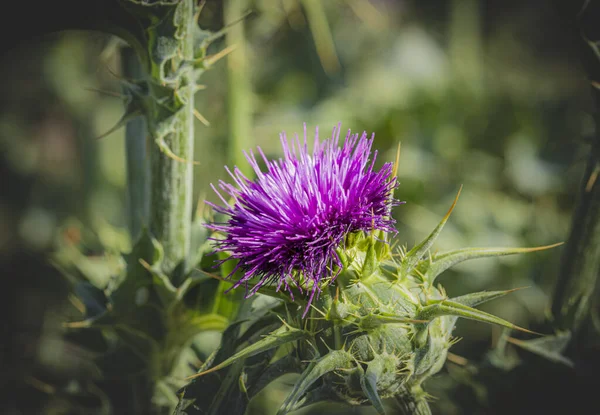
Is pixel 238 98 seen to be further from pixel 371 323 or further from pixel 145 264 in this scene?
pixel 371 323

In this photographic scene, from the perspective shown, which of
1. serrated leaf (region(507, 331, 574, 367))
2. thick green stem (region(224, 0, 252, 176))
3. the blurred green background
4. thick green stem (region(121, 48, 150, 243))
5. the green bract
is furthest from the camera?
the blurred green background

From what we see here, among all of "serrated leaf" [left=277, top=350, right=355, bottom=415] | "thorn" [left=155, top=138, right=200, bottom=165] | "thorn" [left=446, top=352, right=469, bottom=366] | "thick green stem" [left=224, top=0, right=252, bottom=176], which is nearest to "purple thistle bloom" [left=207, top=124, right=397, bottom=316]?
"serrated leaf" [left=277, top=350, right=355, bottom=415]

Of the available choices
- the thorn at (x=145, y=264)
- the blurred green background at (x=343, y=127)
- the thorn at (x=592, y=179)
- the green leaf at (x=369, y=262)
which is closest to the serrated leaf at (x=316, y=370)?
the green leaf at (x=369, y=262)

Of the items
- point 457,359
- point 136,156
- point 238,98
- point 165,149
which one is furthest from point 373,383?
point 238,98

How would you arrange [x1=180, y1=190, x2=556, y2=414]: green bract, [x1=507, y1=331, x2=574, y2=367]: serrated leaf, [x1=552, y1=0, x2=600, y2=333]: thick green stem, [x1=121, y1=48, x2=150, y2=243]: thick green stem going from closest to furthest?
1. [x1=180, y1=190, x2=556, y2=414]: green bract
2. [x1=552, y1=0, x2=600, y2=333]: thick green stem
3. [x1=507, y1=331, x2=574, y2=367]: serrated leaf
4. [x1=121, y1=48, x2=150, y2=243]: thick green stem

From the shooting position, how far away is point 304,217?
1.70 metres

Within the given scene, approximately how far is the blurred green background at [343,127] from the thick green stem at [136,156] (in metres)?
0.88

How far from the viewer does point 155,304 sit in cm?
225

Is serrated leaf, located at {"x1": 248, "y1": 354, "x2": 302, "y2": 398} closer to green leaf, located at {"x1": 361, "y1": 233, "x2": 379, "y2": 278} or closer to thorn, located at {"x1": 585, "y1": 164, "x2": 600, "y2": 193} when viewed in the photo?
green leaf, located at {"x1": 361, "y1": 233, "x2": 379, "y2": 278}

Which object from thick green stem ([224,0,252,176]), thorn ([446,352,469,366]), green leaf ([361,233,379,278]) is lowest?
thorn ([446,352,469,366])

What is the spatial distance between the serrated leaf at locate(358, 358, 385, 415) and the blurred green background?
1.89 m

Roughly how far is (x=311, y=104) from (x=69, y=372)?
275 centimetres

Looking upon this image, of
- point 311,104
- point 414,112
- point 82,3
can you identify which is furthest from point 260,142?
point 82,3

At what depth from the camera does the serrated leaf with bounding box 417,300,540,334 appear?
149 centimetres
